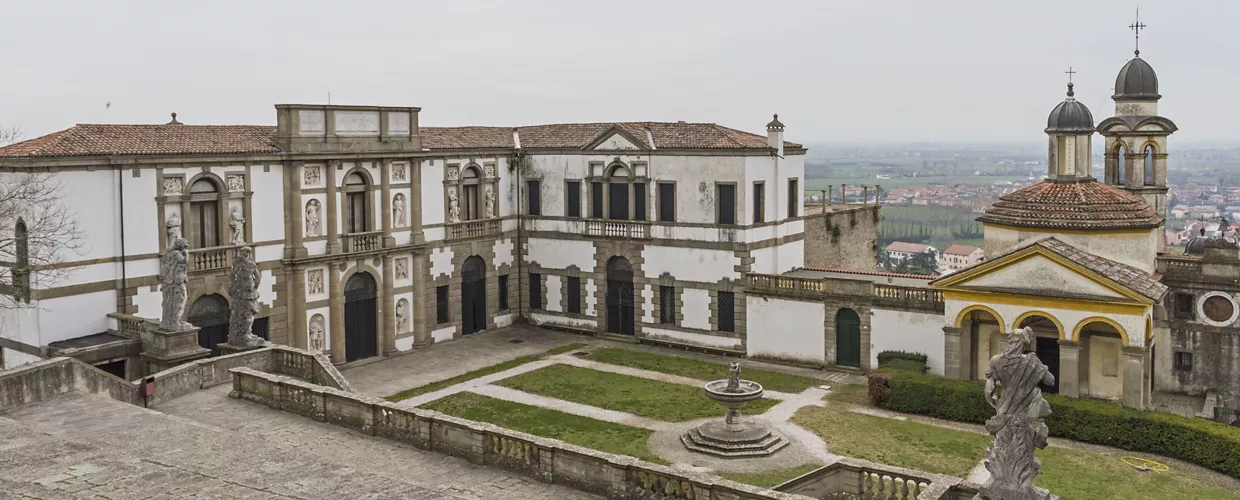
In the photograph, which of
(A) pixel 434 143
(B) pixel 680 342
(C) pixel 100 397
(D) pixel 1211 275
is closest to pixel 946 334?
(D) pixel 1211 275

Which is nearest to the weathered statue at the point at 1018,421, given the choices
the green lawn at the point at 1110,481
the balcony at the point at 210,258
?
the green lawn at the point at 1110,481

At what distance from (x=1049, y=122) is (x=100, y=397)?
2924 cm

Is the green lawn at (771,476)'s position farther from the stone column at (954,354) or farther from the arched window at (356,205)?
the arched window at (356,205)

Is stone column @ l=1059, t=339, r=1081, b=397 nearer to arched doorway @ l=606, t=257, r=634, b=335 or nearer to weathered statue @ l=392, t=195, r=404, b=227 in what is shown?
arched doorway @ l=606, t=257, r=634, b=335

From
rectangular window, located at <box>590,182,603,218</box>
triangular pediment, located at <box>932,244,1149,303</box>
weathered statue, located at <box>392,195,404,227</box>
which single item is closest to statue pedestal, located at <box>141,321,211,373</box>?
weathered statue, located at <box>392,195,404,227</box>

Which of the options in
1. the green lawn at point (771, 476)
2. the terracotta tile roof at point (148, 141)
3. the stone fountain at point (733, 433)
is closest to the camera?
the green lawn at point (771, 476)

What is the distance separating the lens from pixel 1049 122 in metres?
35.6

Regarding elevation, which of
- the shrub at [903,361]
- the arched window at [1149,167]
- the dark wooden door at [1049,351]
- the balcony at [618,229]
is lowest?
the shrub at [903,361]

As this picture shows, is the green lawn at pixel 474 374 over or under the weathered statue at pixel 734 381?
under

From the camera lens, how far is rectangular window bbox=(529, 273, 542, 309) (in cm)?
4447

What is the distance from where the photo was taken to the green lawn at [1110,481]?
24.1 meters

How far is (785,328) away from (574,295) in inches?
373

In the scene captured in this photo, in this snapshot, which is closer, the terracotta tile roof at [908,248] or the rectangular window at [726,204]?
the rectangular window at [726,204]

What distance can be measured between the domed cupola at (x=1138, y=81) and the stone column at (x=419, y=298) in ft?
86.0
